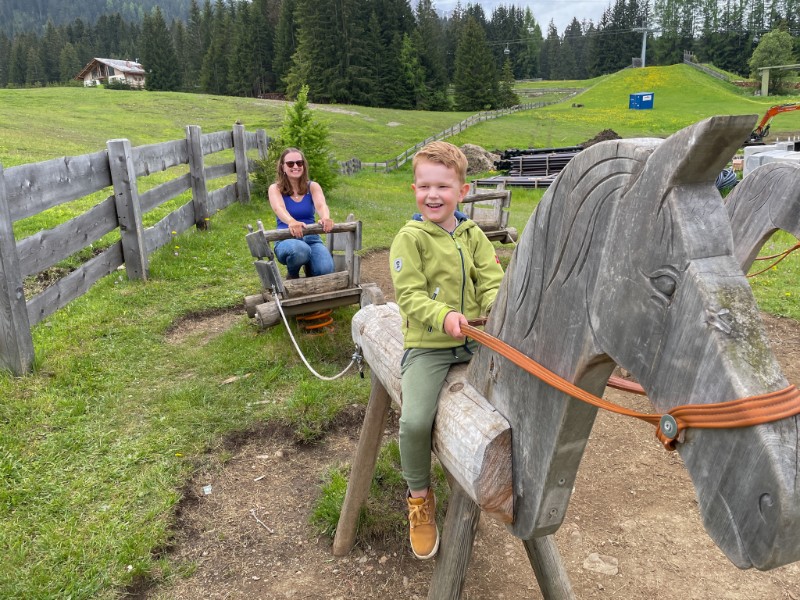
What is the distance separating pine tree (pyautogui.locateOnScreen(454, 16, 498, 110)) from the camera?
6531 cm

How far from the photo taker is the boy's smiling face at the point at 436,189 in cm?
233

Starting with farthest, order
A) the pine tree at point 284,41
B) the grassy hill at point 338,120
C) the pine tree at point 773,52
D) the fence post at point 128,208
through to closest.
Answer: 1. the pine tree at point 773,52
2. the pine tree at point 284,41
3. the grassy hill at point 338,120
4. the fence post at point 128,208

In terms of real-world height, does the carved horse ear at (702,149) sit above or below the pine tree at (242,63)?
below

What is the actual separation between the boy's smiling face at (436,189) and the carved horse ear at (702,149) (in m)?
1.23

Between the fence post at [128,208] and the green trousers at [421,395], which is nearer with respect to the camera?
the green trousers at [421,395]

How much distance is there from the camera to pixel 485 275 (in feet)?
8.36

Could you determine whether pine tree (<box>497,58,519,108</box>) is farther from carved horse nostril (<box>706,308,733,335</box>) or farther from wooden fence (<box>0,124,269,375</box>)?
carved horse nostril (<box>706,308,733,335</box>)

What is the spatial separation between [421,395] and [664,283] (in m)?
1.27

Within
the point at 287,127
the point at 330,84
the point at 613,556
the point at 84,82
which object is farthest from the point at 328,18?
the point at 613,556

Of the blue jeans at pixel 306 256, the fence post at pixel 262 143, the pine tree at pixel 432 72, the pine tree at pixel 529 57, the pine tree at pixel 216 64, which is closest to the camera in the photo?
the blue jeans at pixel 306 256

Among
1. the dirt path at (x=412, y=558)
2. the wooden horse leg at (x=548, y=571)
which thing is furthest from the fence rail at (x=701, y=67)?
the wooden horse leg at (x=548, y=571)

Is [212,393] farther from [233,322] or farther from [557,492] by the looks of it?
[557,492]

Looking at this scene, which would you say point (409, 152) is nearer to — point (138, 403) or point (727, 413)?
point (138, 403)

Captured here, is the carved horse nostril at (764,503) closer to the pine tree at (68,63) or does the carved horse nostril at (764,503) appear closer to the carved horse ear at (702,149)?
the carved horse ear at (702,149)
